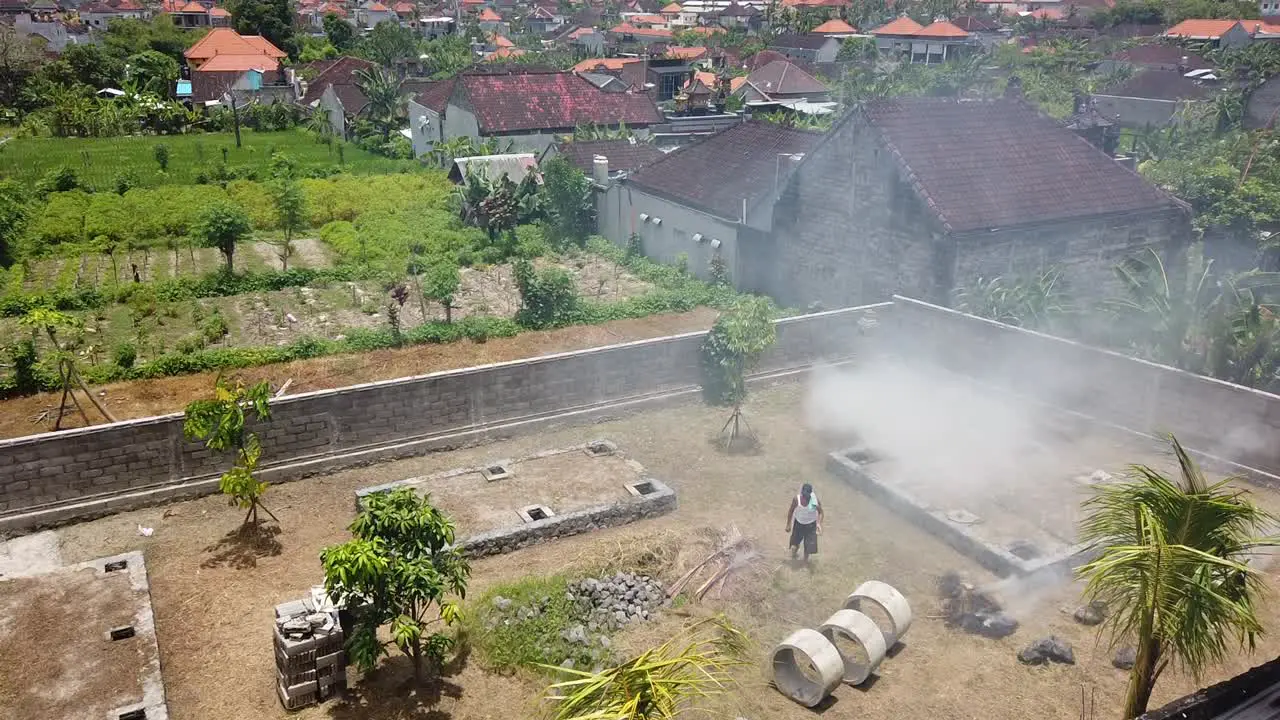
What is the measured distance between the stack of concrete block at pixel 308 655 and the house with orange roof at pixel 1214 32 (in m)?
95.1

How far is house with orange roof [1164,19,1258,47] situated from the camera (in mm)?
84250

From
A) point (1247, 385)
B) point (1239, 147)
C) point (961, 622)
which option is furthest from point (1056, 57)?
point (961, 622)

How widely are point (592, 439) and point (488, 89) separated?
25.2 meters

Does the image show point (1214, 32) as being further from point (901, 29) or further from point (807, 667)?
point (807, 667)

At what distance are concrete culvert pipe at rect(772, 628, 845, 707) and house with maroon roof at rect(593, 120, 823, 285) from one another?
13.6 m

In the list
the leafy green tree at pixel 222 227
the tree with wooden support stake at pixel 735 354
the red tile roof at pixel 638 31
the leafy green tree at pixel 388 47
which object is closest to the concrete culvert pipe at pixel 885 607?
the tree with wooden support stake at pixel 735 354

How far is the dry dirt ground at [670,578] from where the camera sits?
31.5ft

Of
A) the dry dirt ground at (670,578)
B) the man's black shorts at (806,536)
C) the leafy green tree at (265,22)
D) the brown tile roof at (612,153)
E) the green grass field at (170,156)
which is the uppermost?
the leafy green tree at (265,22)

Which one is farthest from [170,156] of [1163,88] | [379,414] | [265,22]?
[1163,88]

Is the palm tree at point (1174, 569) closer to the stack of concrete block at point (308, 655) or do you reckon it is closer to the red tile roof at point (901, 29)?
the stack of concrete block at point (308, 655)

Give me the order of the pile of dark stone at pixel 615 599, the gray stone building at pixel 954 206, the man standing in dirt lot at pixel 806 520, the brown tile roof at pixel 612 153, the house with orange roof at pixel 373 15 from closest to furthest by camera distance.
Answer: the pile of dark stone at pixel 615 599 < the man standing in dirt lot at pixel 806 520 < the gray stone building at pixel 954 206 < the brown tile roof at pixel 612 153 < the house with orange roof at pixel 373 15

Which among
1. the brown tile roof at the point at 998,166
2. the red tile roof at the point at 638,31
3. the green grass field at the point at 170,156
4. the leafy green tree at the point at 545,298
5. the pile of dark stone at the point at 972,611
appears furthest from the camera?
the red tile roof at the point at 638,31

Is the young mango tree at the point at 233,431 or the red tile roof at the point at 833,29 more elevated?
the red tile roof at the point at 833,29

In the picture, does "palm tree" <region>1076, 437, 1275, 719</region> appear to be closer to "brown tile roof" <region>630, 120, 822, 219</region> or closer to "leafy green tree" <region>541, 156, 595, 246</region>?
"brown tile roof" <region>630, 120, 822, 219</region>
